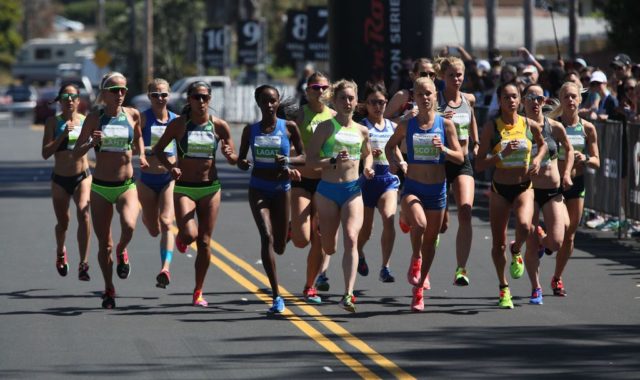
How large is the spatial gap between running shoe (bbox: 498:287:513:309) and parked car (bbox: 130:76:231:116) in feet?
128

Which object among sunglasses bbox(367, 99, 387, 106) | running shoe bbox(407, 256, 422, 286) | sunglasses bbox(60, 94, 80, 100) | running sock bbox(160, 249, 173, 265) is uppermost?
sunglasses bbox(60, 94, 80, 100)

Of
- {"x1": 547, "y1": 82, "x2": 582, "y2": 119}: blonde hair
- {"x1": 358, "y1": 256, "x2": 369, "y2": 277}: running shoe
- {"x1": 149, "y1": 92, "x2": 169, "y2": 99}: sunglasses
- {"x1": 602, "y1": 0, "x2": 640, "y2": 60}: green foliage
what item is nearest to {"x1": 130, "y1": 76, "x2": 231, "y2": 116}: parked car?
{"x1": 602, "y1": 0, "x2": 640, "y2": 60}: green foliage

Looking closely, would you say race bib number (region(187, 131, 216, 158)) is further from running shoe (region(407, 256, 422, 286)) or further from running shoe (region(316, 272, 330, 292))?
running shoe (region(407, 256, 422, 286))

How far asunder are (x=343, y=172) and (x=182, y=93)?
1647 inches

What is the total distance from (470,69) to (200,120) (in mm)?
12186

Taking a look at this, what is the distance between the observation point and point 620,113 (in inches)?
797

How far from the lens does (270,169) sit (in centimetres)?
1377

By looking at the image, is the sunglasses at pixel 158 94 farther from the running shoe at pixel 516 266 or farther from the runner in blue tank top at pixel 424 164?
the running shoe at pixel 516 266

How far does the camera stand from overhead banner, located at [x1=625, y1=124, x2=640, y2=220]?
63.1 ft

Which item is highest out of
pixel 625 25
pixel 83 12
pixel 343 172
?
pixel 83 12

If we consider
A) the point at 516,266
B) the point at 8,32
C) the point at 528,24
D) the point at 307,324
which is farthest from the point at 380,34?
the point at 8,32

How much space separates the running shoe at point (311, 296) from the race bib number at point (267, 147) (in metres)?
1.35

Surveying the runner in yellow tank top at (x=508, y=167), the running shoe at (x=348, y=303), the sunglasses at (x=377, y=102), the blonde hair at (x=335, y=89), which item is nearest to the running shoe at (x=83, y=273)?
the blonde hair at (x=335, y=89)

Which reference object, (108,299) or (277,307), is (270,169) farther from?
(108,299)
